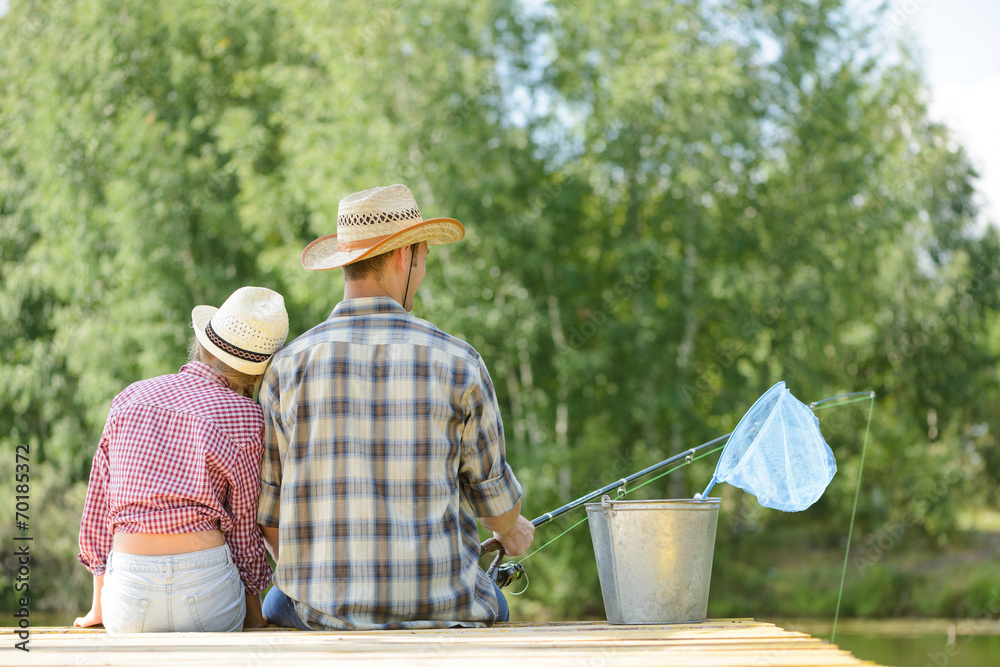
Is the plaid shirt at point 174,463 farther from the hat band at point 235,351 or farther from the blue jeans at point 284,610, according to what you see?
the blue jeans at point 284,610

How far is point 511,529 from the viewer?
2.38 m

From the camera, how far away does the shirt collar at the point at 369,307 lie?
2314mm

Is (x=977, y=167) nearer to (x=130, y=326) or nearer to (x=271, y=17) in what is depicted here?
(x=271, y=17)

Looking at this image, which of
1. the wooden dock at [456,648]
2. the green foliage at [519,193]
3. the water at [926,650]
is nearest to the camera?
the wooden dock at [456,648]

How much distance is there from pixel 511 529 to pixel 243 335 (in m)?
0.79

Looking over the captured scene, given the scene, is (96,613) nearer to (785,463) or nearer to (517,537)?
(517,537)

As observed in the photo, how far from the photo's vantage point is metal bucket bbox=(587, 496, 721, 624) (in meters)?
2.34

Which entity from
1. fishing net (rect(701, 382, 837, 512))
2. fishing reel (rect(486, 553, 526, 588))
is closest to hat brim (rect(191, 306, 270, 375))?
fishing reel (rect(486, 553, 526, 588))

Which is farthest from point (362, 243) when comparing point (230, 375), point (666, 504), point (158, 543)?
point (666, 504)

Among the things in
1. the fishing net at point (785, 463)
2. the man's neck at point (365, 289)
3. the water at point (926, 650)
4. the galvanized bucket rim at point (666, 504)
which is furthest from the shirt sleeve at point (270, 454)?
the water at point (926, 650)

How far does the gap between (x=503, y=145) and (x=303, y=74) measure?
2.28m

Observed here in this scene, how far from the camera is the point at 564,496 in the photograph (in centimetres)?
1079

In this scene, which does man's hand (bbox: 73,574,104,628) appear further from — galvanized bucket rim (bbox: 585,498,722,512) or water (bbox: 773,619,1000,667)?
water (bbox: 773,619,1000,667)

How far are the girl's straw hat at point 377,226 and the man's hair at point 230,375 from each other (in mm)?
327
